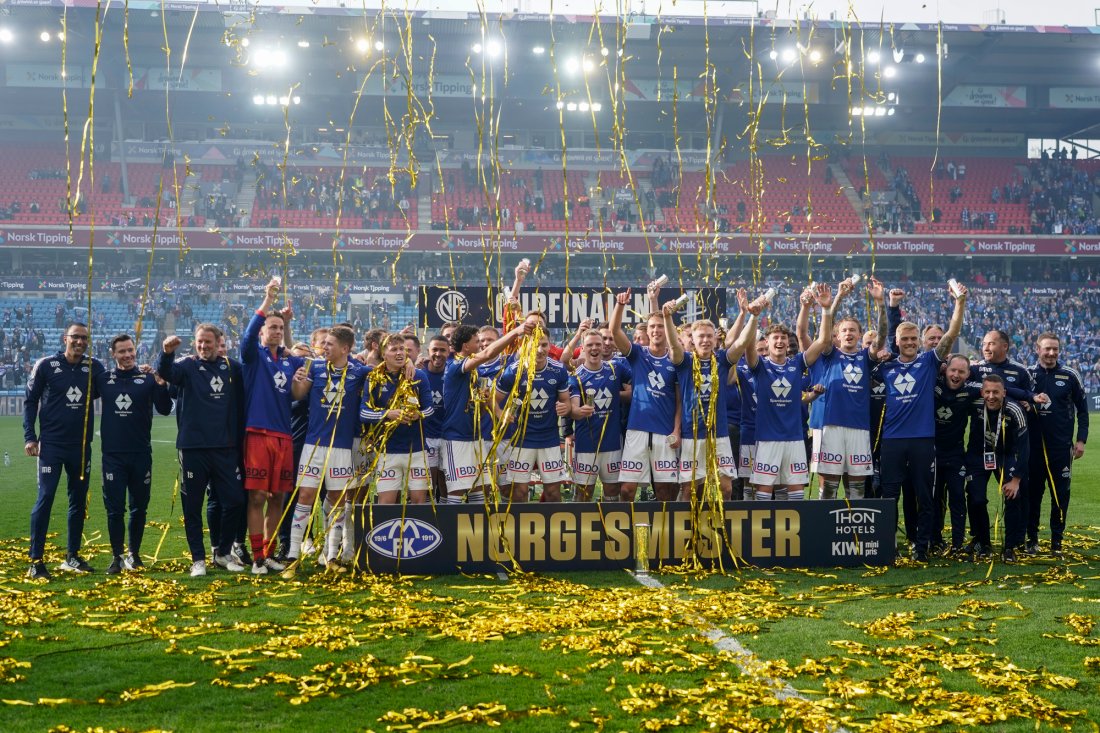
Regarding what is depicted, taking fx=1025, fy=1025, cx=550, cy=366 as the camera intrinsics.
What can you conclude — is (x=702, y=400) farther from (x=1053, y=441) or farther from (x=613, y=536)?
(x=1053, y=441)

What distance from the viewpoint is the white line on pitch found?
4.78 metres

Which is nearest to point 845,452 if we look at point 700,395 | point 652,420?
point 700,395

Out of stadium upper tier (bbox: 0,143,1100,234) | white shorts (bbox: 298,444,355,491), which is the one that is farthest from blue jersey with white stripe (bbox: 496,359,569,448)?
stadium upper tier (bbox: 0,143,1100,234)

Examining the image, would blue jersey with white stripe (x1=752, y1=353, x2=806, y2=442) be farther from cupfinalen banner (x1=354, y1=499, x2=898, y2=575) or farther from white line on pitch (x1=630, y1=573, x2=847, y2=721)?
white line on pitch (x1=630, y1=573, x2=847, y2=721)

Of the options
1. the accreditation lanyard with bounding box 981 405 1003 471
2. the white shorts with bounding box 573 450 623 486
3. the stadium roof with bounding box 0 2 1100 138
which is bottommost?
the white shorts with bounding box 573 450 623 486

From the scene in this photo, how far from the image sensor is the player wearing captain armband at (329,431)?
8.27 metres

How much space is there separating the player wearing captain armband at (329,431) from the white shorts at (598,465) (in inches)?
80.2

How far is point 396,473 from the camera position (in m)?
8.43

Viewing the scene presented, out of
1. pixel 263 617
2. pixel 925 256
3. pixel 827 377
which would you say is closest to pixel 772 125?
pixel 925 256

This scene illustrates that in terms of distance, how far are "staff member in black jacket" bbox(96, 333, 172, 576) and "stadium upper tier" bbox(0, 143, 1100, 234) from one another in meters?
30.1

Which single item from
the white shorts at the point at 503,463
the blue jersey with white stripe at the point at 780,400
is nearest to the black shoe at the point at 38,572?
the white shorts at the point at 503,463

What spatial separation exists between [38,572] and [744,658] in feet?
18.6

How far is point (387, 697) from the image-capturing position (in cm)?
471

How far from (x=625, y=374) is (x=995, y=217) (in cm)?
3856
